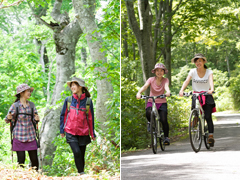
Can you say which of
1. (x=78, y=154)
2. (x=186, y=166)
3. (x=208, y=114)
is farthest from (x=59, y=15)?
(x=186, y=166)

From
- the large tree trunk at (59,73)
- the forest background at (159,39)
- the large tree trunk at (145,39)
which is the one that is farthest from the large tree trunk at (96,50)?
the large tree trunk at (59,73)

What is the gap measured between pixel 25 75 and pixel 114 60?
738 centimetres

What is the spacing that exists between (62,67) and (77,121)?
217 inches

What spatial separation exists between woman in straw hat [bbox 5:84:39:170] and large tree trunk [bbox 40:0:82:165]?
13.4ft

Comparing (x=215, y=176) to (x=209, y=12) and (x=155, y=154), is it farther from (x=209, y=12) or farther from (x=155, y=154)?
(x=209, y=12)

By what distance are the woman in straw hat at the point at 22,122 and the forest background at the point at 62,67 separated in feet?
1.89

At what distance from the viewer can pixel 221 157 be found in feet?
15.2

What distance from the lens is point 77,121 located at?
14.6ft

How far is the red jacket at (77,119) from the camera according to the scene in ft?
14.6

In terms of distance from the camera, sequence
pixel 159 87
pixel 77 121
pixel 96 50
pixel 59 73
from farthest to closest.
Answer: pixel 59 73 → pixel 96 50 → pixel 159 87 → pixel 77 121

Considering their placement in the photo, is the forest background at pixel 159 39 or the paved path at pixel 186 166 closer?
the paved path at pixel 186 166

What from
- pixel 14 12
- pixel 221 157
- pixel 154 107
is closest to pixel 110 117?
pixel 154 107

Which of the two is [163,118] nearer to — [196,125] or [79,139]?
[196,125]

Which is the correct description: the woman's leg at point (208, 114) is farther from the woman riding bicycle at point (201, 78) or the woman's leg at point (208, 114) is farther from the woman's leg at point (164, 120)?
the woman's leg at point (164, 120)
